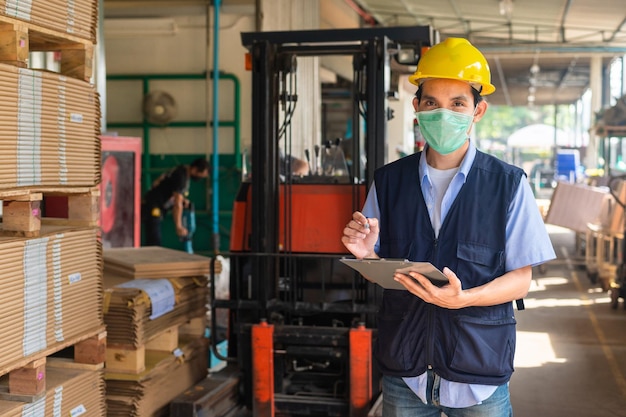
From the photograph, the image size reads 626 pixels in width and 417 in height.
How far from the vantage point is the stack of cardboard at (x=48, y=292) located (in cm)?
375

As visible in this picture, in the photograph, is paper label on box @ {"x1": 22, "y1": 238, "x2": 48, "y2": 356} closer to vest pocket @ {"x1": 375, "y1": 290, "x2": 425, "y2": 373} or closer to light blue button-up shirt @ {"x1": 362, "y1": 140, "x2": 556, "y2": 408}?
vest pocket @ {"x1": 375, "y1": 290, "x2": 425, "y2": 373}

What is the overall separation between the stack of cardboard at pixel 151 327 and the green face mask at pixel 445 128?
105 inches

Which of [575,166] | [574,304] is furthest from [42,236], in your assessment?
[575,166]

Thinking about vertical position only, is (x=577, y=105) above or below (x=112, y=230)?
above

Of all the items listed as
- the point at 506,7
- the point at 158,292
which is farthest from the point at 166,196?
the point at 506,7

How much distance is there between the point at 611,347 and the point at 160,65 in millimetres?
8502

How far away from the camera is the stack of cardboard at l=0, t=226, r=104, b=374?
12.3ft

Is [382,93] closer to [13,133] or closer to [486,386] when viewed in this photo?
[13,133]

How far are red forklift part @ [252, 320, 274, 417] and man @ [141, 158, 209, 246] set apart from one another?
5712mm

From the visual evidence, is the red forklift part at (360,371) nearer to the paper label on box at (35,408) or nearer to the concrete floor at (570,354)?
the paper label on box at (35,408)

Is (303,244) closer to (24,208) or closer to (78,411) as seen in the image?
(78,411)

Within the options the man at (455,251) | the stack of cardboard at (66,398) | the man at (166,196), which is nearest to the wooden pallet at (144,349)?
the stack of cardboard at (66,398)

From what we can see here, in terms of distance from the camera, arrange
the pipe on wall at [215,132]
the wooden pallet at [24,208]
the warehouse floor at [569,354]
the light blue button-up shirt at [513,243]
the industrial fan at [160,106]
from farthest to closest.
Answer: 1. the industrial fan at [160,106]
2. the pipe on wall at [215,132]
3. the warehouse floor at [569,354]
4. the wooden pallet at [24,208]
5. the light blue button-up shirt at [513,243]

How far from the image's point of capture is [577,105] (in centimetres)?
4788
